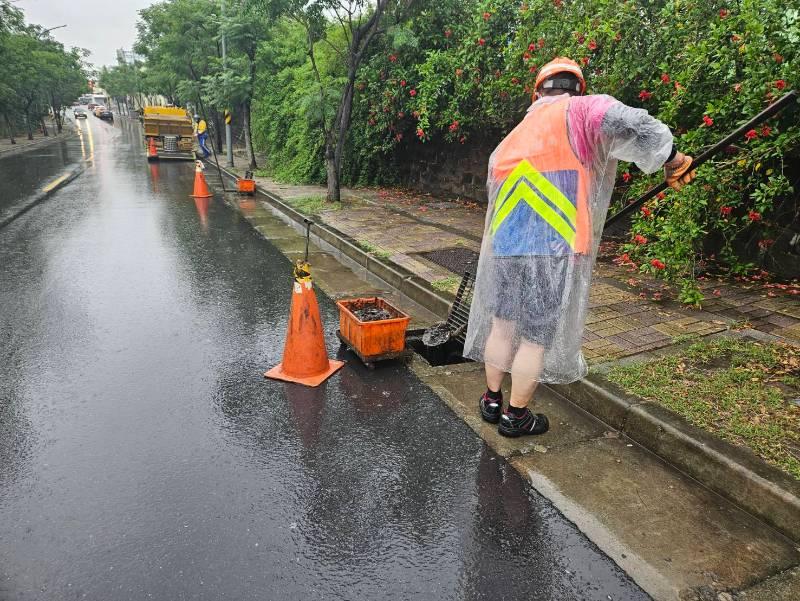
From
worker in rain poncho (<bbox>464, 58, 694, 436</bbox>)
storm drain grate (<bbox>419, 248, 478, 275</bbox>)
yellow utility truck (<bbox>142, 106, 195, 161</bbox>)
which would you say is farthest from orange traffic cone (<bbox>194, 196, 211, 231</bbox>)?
yellow utility truck (<bbox>142, 106, 195, 161</bbox>)

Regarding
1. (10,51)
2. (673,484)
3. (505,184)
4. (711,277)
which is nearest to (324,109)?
(711,277)

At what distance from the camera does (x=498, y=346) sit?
3.44 meters

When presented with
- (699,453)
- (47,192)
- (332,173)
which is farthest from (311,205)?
(699,453)

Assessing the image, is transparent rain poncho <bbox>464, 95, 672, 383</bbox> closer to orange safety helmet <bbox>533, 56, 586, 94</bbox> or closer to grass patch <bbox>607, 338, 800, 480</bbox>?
orange safety helmet <bbox>533, 56, 586, 94</bbox>

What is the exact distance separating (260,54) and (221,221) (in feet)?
32.2

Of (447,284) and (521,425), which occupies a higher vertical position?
(447,284)

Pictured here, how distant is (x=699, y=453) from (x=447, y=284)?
11.8ft

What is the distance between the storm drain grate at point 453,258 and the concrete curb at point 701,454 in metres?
3.38

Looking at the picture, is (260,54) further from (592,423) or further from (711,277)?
(592,423)

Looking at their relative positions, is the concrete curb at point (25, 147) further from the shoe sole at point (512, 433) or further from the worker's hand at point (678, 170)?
the worker's hand at point (678, 170)

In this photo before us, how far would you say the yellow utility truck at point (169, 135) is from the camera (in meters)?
23.7

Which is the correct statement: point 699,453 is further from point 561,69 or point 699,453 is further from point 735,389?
point 561,69

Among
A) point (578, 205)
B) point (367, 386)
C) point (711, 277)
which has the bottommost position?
point (367, 386)

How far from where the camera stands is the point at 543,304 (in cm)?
317
